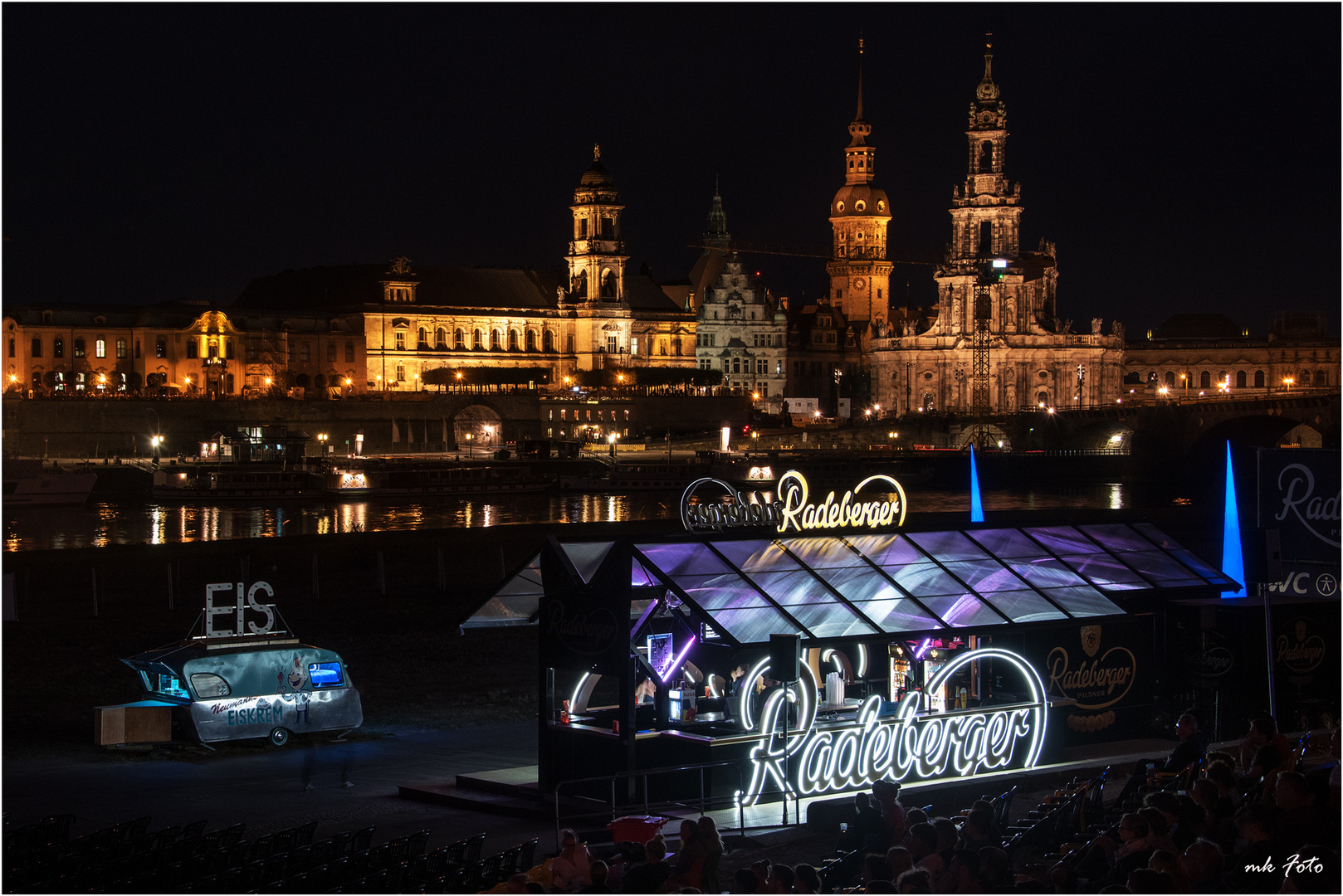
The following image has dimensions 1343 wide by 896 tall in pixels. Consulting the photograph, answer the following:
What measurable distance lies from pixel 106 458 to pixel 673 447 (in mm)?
42935

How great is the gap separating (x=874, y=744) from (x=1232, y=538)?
324 inches

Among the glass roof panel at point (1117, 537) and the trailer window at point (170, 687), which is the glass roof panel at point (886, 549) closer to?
the glass roof panel at point (1117, 537)

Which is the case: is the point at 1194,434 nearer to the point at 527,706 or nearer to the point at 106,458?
the point at 106,458

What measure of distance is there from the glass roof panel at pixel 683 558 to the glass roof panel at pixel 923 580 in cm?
260

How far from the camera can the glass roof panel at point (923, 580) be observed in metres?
21.5

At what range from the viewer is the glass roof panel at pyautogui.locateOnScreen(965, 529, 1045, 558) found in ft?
76.3

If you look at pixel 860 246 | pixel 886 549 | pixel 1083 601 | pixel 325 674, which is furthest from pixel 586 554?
pixel 860 246

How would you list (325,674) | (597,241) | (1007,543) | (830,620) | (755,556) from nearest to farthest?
(830,620), (755,556), (1007,543), (325,674), (597,241)

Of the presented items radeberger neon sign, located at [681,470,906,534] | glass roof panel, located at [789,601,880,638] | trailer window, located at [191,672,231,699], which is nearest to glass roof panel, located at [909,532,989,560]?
radeberger neon sign, located at [681,470,906,534]

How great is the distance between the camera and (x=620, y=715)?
63.8ft

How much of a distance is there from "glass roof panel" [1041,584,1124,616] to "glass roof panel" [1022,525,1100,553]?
1026mm

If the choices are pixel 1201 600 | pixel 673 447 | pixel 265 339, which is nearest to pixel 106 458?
pixel 265 339

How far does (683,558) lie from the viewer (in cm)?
2053

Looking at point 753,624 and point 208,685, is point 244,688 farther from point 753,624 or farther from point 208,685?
point 753,624
